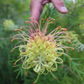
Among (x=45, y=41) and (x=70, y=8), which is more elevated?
(x=70, y=8)

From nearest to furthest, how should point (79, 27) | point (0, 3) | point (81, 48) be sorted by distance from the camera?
point (81, 48), point (79, 27), point (0, 3)

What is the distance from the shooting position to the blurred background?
99 centimetres

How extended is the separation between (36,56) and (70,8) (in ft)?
2.55

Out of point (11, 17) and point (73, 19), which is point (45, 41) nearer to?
point (73, 19)

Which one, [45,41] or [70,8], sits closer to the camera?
[45,41]

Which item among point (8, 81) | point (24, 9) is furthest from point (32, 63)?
point (24, 9)

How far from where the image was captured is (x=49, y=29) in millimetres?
913

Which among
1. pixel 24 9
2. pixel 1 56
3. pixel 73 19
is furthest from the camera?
pixel 24 9

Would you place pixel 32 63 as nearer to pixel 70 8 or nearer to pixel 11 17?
pixel 70 8

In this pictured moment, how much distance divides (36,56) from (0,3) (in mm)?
1172

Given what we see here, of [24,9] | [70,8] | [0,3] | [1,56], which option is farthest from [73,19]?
[0,3]

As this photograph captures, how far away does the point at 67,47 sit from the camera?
2.61ft

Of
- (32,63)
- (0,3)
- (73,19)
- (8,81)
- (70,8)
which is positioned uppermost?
(0,3)

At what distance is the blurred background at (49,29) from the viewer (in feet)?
3.24
